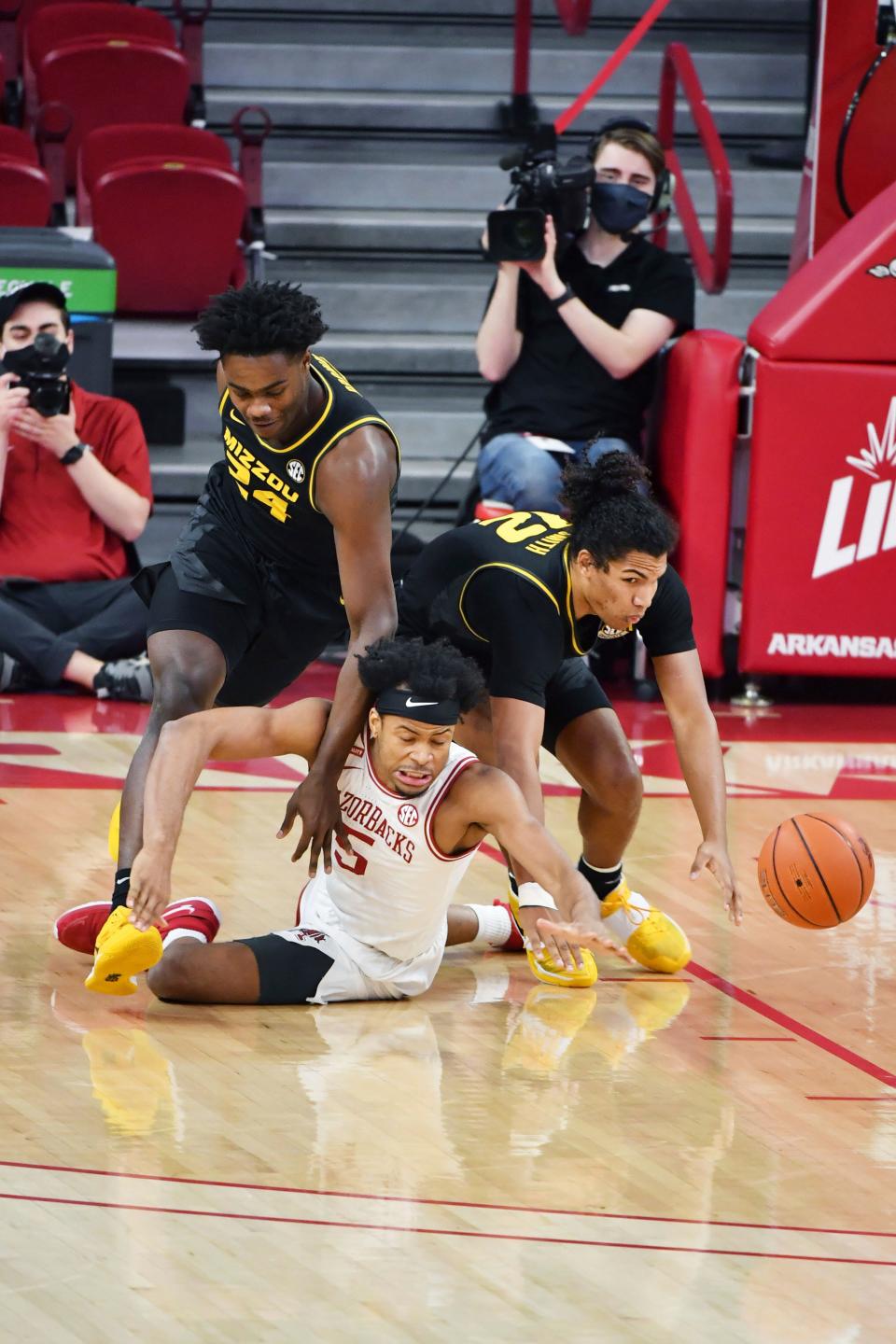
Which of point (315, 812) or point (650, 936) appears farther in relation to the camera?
point (650, 936)

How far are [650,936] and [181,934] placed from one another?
1019mm

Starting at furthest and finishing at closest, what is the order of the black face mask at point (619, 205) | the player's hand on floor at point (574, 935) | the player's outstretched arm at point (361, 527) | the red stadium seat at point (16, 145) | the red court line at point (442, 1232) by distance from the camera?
1. the red stadium seat at point (16, 145)
2. the black face mask at point (619, 205)
3. the player's outstretched arm at point (361, 527)
4. the player's hand on floor at point (574, 935)
5. the red court line at point (442, 1232)

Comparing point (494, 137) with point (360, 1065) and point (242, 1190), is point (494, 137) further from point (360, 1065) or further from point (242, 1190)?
point (242, 1190)

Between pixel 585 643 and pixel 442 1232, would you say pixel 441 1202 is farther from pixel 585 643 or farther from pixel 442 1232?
pixel 585 643

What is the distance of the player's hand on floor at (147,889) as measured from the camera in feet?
12.5

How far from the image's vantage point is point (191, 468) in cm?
830

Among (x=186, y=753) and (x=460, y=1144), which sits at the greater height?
(x=186, y=753)

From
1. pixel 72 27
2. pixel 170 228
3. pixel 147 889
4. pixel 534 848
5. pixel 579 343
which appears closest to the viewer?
pixel 147 889

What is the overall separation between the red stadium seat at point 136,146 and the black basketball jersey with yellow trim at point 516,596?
14.4 feet

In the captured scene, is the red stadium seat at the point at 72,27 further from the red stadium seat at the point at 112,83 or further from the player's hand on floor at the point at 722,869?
the player's hand on floor at the point at 722,869

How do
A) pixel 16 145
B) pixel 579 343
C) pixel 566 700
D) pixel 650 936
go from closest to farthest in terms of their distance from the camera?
pixel 650 936, pixel 566 700, pixel 579 343, pixel 16 145

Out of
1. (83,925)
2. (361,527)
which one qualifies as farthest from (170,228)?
(83,925)

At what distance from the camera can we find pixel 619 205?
7133 millimetres

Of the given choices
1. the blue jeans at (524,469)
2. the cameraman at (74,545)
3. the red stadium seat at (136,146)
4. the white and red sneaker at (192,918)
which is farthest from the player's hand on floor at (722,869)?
the red stadium seat at (136,146)
